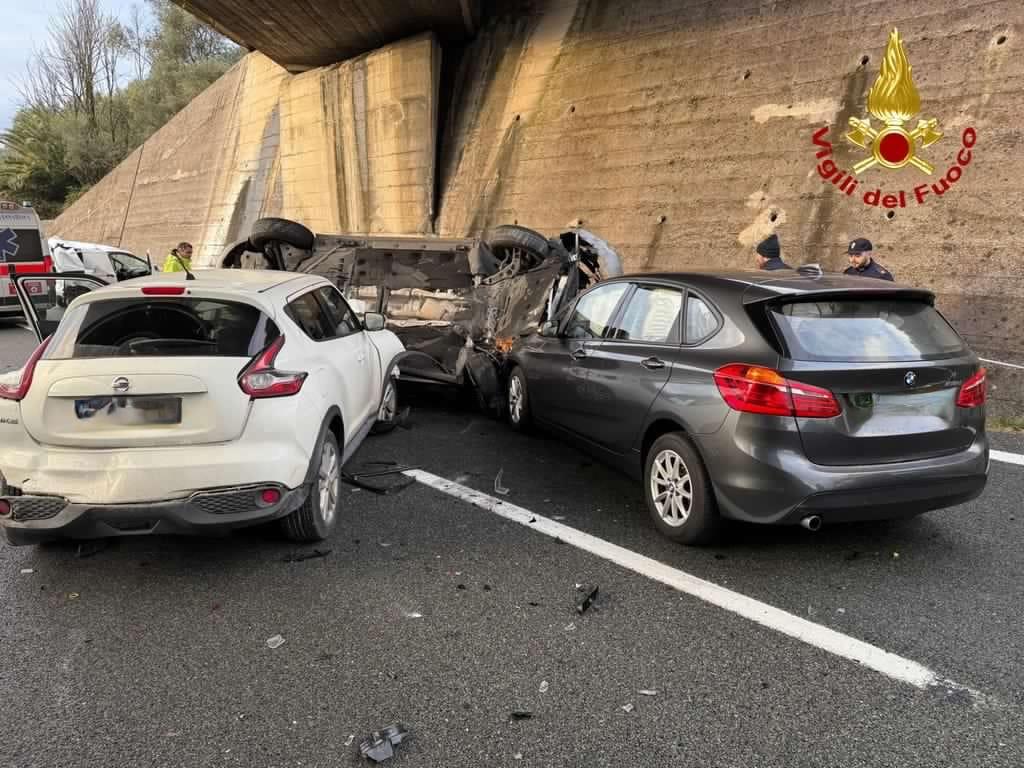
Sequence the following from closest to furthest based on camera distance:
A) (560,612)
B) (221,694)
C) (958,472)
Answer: (221,694) → (560,612) → (958,472)

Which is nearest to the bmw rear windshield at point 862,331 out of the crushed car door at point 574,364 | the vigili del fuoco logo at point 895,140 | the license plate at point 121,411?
the crushed car door at point 574,364

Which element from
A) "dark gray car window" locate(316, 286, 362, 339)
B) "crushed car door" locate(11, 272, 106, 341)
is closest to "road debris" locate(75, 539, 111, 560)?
"crushed car door" locate(11, 272, 106, 341)

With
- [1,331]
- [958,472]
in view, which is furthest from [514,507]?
[1,331]

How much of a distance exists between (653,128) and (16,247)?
12.8 meters

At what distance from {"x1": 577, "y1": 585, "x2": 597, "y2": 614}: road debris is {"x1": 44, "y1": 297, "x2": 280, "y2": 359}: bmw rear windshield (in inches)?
80.2

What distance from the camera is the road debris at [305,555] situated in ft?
12.0

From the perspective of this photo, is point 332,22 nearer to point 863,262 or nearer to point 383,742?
point 863,262

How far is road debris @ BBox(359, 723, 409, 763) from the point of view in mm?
2221

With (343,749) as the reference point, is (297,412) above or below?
above

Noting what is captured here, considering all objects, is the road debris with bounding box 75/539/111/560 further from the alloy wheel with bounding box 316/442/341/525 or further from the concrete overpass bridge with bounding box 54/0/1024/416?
the concrete overpass bridge with bounding box 54/0/1024/416

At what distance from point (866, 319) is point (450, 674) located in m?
2.66

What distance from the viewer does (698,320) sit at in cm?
386

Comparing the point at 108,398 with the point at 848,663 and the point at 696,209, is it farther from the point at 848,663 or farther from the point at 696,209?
the point at 696,209

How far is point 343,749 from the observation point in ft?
7.43
